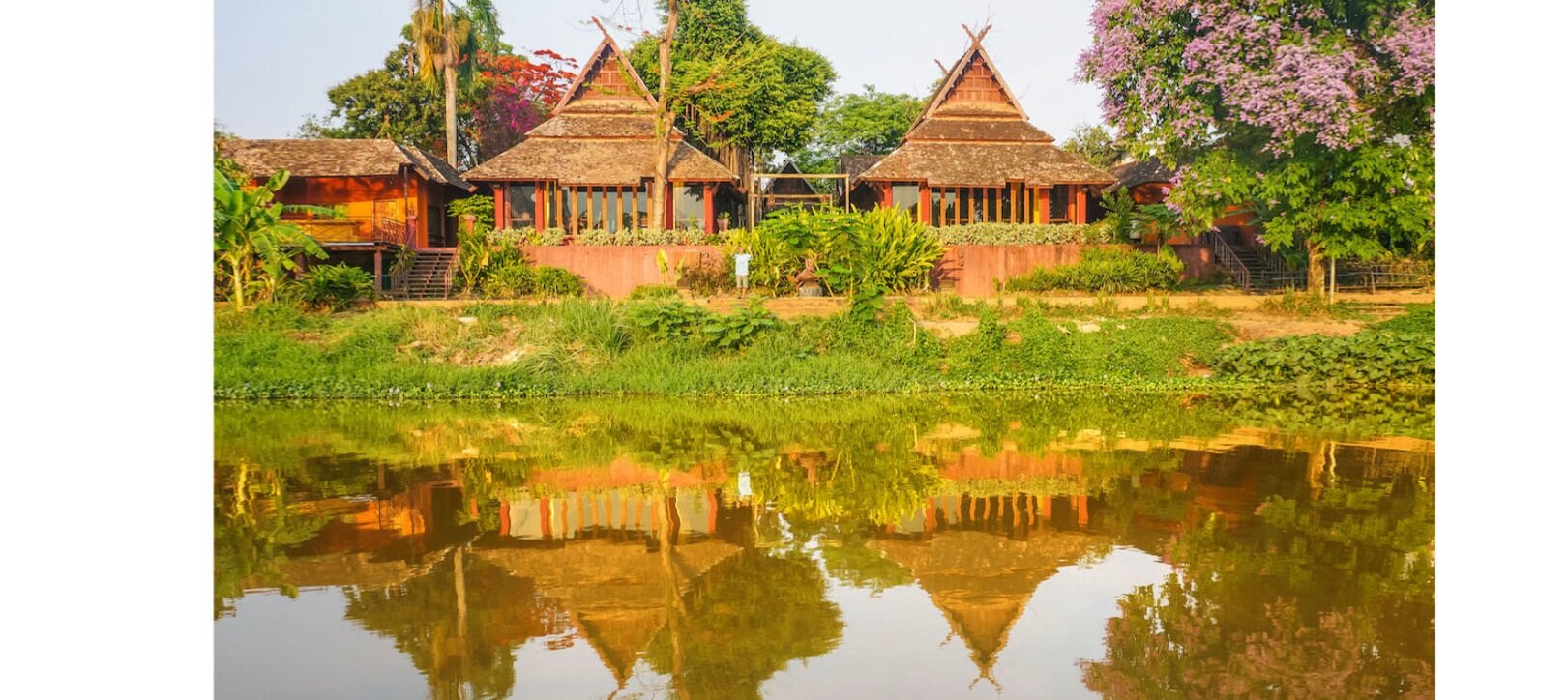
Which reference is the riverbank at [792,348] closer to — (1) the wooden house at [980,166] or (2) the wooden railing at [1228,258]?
(2) the wooden railing at [1228,258]

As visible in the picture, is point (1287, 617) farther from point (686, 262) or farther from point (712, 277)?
point (686, 262)

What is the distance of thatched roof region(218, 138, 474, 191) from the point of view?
90.7 feet

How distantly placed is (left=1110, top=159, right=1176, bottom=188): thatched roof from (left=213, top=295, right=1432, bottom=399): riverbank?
9.82 m

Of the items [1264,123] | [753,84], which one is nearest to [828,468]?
[1264,123]

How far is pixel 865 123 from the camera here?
149ft

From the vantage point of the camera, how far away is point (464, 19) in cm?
3619

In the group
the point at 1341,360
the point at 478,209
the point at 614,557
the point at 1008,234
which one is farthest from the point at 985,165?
the point at 614,557

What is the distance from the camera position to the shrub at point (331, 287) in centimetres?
2088

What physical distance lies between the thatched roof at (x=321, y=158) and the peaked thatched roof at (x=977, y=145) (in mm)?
12030

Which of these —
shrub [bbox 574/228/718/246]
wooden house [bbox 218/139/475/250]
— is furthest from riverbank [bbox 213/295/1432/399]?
wooden house [bbox 218/139/475/250]

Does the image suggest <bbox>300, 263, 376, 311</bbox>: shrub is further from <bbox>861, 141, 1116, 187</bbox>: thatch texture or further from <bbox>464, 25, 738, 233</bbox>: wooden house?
<bbox>861, 141, 1116, 187</bbox>: thatch texture

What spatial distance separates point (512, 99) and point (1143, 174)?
23862 millimetres

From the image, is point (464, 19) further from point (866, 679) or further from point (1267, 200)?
point (866, 679)

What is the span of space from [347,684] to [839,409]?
9863mm
